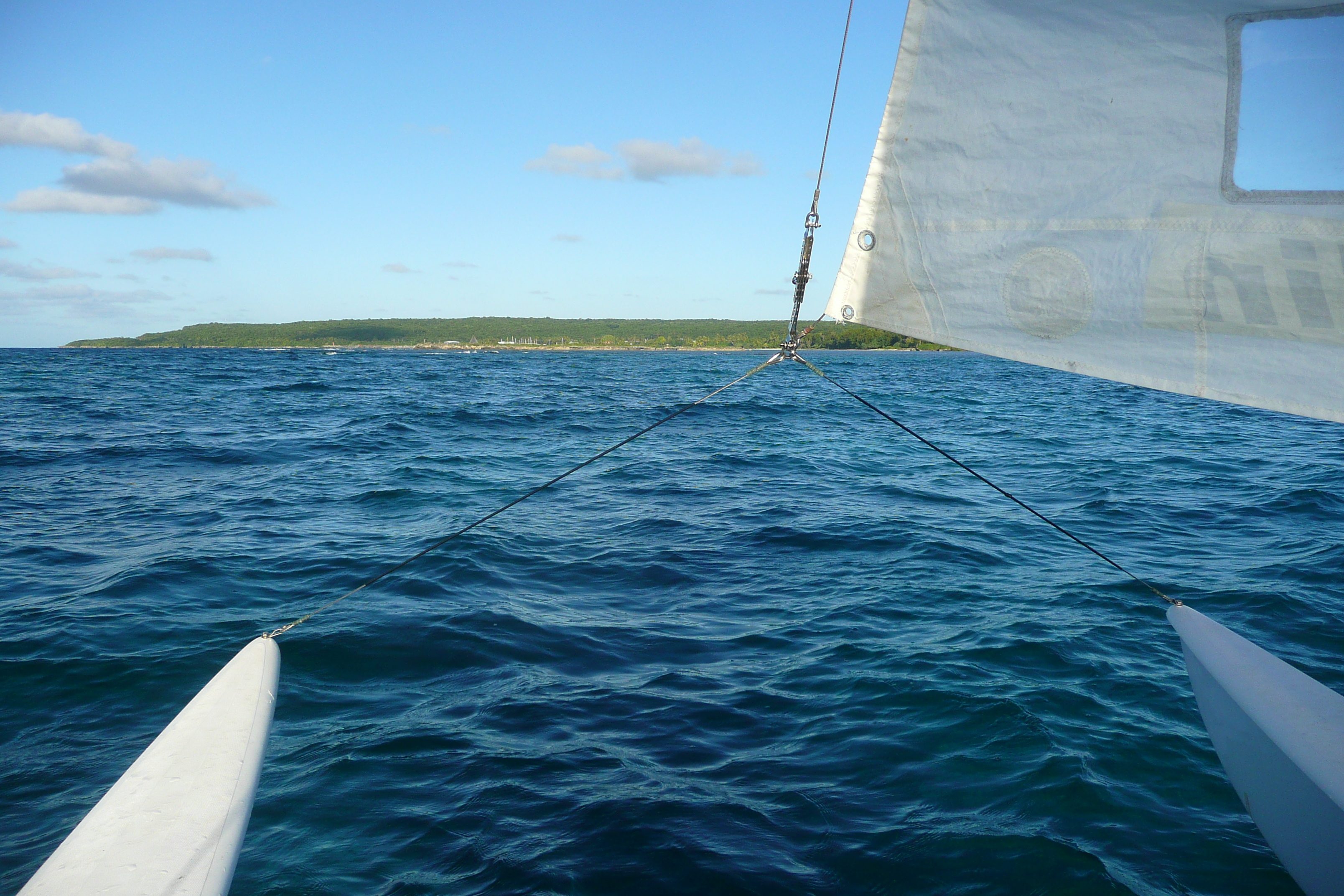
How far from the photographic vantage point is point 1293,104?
9.90 ft

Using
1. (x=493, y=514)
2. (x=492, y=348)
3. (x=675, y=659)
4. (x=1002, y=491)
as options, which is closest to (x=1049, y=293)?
(x=1002, y=491)

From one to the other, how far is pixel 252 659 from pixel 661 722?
8.46 ft

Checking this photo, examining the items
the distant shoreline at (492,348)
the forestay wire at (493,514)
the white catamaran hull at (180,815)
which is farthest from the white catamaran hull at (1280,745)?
the distant shoreline at (492,348)

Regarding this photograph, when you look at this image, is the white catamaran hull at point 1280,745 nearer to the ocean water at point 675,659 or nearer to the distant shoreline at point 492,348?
the ocean water at point 675,659

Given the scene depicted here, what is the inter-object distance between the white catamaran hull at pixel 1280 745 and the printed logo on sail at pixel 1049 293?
2.02 meters

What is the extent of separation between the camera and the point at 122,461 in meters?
15.3

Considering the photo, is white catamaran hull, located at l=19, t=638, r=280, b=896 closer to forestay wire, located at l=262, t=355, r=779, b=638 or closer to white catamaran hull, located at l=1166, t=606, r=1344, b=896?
forestay wire, located at l=262, t=355, r=779, b=638

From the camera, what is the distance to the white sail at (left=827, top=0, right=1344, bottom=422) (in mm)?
3078

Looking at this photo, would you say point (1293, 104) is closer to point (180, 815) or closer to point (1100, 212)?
point (1100, 212)

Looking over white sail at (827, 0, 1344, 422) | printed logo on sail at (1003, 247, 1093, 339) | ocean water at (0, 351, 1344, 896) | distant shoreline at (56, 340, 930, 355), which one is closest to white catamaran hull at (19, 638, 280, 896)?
ocean water at (0, 351, 1344, 896)

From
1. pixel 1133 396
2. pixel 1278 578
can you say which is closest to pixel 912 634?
pixel 1278 578

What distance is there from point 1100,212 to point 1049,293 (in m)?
0.38

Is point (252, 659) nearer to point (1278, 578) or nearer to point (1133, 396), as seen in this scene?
point (1278, 578)

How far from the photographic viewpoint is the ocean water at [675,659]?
170 inches
